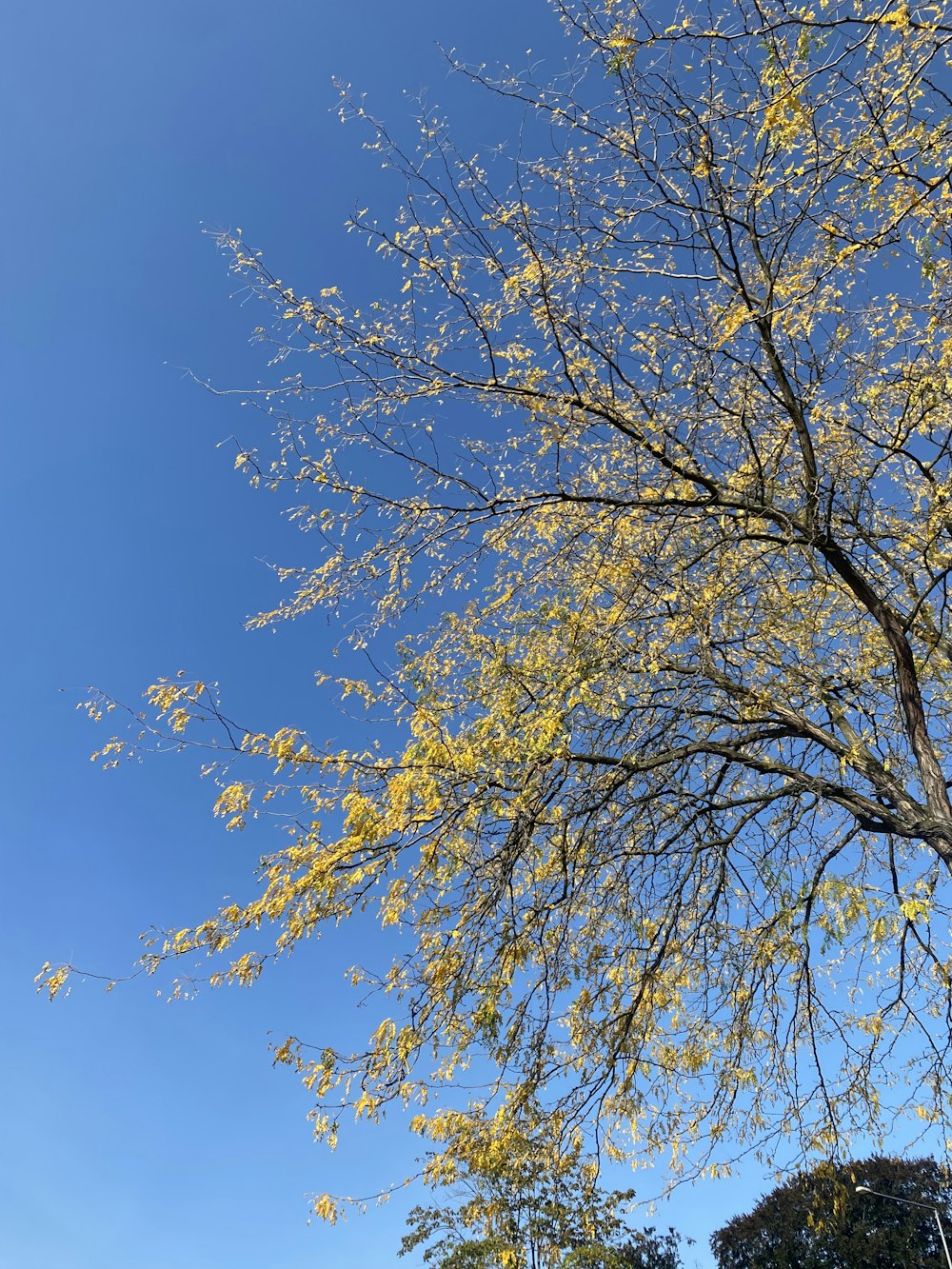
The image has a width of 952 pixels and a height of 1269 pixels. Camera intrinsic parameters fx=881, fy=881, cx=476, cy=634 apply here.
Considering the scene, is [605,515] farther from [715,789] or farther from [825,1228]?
[825,1228]

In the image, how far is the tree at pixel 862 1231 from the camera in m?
26.5

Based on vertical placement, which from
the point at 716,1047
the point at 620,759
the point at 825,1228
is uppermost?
the point at 620,759

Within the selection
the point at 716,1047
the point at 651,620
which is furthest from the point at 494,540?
the point at 716,1047

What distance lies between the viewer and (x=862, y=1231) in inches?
1085

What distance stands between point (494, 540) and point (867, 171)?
10.4ft

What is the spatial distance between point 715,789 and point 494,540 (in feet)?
8.87

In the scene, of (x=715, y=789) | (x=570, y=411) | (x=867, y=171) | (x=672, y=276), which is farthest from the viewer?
(x=715, y=789)

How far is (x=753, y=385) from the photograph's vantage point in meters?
6.57

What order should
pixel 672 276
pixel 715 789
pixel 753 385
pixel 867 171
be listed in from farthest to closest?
1. pixel 715 789
2. pixel 753 385
3. pixel 672 276
4. pixel 867 171

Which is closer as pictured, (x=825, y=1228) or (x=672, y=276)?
(x=672, y=276)

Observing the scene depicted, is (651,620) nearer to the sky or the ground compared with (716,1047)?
nearer to the sky

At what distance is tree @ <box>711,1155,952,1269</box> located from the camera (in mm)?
26469

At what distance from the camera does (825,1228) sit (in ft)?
20.9

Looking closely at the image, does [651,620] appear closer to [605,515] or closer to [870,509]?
[605,515]
